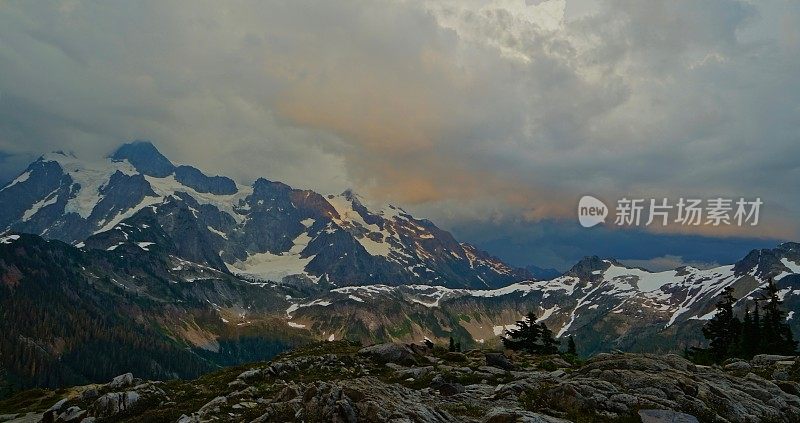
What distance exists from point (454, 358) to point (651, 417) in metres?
35.0

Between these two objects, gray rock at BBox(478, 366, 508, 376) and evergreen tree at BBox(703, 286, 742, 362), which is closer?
gray rock at BBox(478, 366, 508, 376)

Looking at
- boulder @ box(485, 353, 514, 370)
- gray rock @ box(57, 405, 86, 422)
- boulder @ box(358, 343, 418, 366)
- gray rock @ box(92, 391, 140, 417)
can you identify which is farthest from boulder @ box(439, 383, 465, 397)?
gray rock @ box(57, 405, 86, 422)

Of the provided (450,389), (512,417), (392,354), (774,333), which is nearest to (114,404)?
(392,354)

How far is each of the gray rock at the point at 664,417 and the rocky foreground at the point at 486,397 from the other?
48 mm

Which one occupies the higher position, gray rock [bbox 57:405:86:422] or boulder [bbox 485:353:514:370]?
boulder [bbox 485:353:514:370]

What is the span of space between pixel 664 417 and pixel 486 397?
10.7 m

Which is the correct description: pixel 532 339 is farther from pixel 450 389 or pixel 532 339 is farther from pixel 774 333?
pixel 450 389

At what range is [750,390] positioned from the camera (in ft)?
102

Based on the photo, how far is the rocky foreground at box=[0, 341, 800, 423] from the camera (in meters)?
23.1

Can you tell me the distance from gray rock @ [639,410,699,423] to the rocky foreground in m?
0.05

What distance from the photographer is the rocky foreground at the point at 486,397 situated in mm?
23125

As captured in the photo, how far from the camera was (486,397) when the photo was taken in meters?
31.5

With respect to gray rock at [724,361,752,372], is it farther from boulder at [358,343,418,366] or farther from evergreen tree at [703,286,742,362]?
evergreen tree at [703,286,742,362]

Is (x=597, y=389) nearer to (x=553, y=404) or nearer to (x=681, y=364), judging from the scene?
(x=553, y=404)
